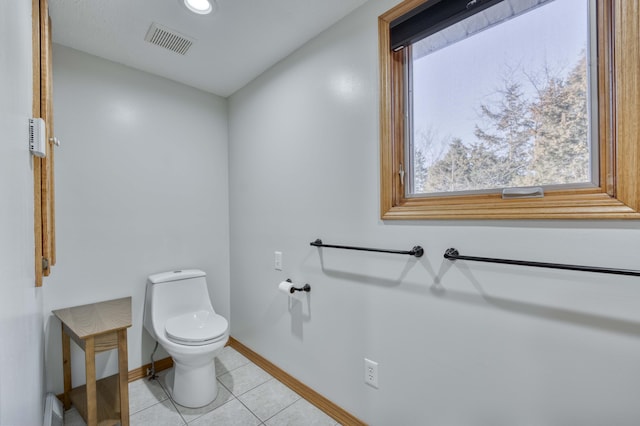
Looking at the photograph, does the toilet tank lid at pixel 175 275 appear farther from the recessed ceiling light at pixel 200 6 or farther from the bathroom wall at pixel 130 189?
the recessed ceiling light at pixel 200 6

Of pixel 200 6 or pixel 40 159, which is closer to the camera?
pixel 40 159

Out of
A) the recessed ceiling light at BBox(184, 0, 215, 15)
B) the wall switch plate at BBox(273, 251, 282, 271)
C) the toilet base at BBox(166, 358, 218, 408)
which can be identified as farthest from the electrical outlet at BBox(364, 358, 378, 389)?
the recessed ceiling light at BBox(184, 0, 215, 15)

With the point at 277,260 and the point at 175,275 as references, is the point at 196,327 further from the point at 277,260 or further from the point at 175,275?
the point at 277,260

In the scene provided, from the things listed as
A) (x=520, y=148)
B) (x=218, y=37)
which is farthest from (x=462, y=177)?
(x=218, y=37)

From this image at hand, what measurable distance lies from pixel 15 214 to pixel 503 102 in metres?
1.65

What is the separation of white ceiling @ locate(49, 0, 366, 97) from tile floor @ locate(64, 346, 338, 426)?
2242 millimetres

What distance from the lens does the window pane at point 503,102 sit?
1.00 m

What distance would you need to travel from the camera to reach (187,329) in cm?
185

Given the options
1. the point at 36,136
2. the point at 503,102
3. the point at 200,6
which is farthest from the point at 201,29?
the point at 503,102

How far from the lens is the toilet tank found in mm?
2016

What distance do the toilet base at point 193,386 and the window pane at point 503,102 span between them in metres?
1.63

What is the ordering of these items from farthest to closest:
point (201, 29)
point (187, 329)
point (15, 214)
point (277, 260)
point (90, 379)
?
point (277, 260) < point (187, 329) < point (201, 29) < point (90, 379) < point (15, 214)

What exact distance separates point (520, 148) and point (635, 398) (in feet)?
2.83

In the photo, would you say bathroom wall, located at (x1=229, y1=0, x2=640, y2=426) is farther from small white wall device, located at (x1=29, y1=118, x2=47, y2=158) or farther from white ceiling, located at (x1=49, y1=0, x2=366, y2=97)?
small white wall device, located at (x1=29, y1=118, x2=47, y2=158)
